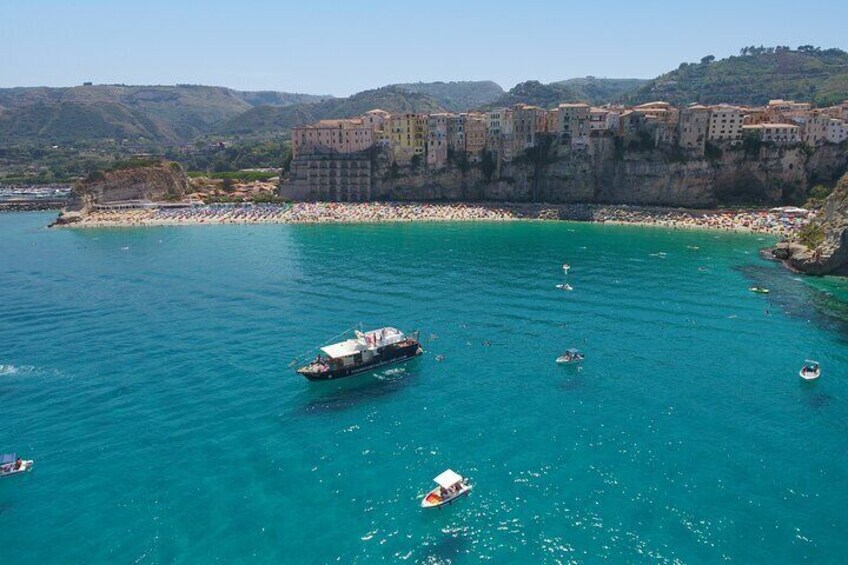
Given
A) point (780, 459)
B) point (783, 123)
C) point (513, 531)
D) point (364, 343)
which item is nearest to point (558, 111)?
point (783, 123)

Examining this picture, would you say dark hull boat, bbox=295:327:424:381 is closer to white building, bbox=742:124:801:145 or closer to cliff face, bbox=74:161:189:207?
white building, bbox=742:124:801:145

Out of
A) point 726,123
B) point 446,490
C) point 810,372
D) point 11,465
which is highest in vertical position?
point 726,123

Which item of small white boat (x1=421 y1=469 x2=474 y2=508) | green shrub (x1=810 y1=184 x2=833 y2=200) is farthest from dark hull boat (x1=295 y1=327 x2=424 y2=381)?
green shrub (x1=810 y1=184 x2=833 y2=200)

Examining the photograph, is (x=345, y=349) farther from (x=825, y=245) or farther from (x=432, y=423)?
(x=825, y=245)

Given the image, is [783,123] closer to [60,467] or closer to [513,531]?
[513,531]

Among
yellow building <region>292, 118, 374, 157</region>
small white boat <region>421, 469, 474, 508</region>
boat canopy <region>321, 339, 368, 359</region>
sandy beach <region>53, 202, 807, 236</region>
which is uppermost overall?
yellow building <region>292, 118, 374, 157</region>

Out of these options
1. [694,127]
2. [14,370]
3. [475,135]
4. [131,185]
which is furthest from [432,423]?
[131,185]

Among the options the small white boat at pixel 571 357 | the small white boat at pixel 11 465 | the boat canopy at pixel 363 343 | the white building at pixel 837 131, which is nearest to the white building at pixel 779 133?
the white building at pixel 837 131

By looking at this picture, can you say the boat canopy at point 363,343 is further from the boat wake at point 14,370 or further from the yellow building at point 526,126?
the yellow building at point 526,126
